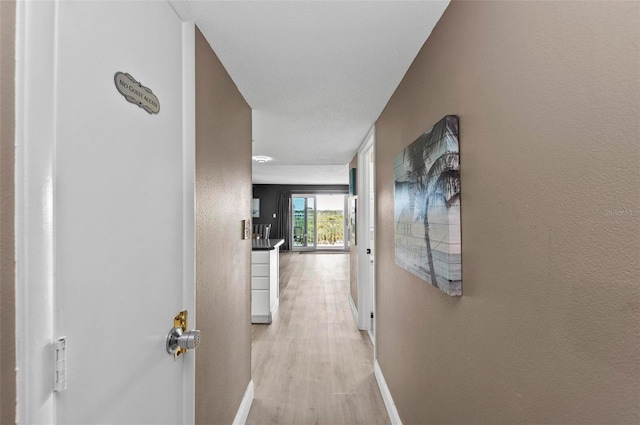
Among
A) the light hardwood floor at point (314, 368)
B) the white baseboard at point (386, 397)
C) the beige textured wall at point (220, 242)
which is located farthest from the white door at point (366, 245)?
the beige textured wall at point (220, 242)

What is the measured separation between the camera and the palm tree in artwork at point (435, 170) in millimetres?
1163

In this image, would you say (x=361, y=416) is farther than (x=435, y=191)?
Yes

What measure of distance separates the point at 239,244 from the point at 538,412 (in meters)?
1.72

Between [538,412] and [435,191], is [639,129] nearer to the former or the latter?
[538,412]

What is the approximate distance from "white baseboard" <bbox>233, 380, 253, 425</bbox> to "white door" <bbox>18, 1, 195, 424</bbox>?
3.19 feet

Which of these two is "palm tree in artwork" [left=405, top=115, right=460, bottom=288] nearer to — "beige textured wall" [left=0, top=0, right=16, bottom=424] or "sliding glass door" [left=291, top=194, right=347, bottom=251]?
"beige textured wall" [left=0, top=0, right=16, bottom=424]

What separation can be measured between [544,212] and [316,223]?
35.0ft

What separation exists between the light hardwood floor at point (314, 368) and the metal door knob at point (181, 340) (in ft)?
4.52

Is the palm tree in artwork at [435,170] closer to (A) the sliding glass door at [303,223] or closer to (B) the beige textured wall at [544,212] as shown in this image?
(B) the beige textured wall at [544,212]

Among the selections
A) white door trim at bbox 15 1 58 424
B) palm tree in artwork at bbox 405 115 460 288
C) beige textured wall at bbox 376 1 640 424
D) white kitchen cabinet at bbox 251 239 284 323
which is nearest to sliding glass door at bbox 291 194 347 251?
white kitchen cabinet at bbox 251 239 284 323

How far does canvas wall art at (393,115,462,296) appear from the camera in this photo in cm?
116

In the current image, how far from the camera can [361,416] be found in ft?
7.34

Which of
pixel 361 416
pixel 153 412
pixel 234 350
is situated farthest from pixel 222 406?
pixel 361 416

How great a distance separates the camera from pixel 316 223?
448 inches
